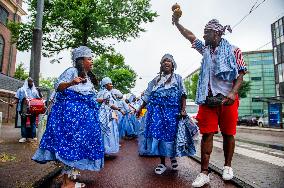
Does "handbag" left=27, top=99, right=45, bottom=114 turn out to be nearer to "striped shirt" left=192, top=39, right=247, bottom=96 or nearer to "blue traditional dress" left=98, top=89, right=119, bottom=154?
"blue traditional dress" left=98, top=89, right=119, bottom=154

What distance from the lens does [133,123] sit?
12906 mm

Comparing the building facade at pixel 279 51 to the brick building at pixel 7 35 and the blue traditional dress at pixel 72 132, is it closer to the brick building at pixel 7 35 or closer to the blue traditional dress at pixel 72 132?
the brick building at pixel 7 35

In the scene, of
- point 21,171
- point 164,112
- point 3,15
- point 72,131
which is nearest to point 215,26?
point 164,112

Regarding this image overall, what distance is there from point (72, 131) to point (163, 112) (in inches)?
73.9

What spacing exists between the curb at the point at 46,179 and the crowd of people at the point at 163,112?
0.29 metres

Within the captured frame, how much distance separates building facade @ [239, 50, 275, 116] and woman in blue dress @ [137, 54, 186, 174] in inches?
2805

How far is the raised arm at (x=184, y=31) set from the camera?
177 inches

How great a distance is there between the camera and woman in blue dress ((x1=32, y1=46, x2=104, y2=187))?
3.64m

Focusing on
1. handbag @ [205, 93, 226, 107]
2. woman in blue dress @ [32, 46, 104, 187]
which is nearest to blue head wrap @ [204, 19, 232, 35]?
handbag @ [205, 93, 226, 107]

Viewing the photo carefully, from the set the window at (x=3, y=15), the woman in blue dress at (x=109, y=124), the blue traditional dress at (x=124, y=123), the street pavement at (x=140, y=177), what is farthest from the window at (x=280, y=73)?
the street pavement at (x=140, y=177)

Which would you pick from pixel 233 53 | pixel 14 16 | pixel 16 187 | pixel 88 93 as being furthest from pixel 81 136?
pixel 14 16

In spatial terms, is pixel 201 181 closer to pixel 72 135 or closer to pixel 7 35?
pixel 72 135

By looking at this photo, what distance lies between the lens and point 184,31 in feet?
14.9

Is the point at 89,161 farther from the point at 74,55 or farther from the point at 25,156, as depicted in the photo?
the point at 25,156
